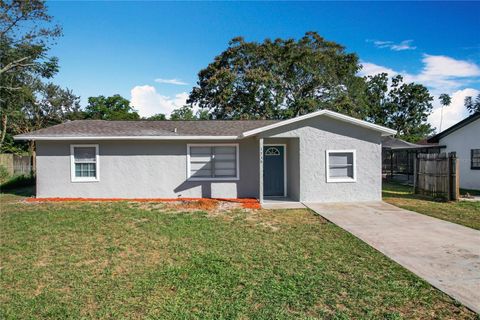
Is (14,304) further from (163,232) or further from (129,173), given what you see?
(129,173)

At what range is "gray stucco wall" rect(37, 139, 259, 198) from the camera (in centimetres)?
1283

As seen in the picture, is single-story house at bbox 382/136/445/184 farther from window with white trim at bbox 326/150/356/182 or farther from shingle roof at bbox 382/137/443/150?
window with white trim at bbox 326/150/356/182

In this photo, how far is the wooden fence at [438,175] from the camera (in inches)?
472

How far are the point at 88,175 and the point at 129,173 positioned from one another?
5.65 feet

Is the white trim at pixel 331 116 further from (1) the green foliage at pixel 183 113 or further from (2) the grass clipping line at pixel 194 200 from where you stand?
(1) the green foliage at pixel 183 113

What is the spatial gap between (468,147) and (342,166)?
9.18 meters

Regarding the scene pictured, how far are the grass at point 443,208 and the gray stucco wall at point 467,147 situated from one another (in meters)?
4.94

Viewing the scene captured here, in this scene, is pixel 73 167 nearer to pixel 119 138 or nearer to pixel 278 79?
pixel 119 138

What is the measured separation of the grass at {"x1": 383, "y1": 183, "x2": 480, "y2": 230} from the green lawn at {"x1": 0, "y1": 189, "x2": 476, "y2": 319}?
413cm

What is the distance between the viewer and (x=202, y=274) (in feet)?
16.1

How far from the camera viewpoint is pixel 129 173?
13023 millimetres

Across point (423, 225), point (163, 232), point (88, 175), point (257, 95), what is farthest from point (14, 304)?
point (257, 95)

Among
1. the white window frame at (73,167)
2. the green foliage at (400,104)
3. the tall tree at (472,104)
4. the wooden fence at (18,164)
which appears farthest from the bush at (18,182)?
the tall tree at (472,104)

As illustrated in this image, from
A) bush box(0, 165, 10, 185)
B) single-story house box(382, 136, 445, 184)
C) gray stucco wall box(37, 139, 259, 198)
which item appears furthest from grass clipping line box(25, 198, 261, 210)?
single-story house box(382, 136, 445, 184)
